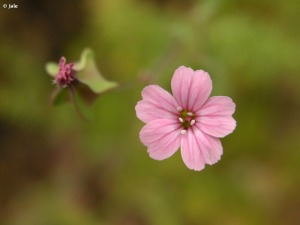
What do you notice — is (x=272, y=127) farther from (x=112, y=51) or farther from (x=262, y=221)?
(x=112, y=51)

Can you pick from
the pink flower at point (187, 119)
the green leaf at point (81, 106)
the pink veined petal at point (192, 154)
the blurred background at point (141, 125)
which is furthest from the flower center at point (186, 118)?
the blurred background at point (141, 125)

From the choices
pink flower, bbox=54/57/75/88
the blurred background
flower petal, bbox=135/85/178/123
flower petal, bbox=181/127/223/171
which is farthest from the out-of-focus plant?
the blurred background

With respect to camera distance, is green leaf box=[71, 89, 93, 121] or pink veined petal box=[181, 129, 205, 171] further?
green leaf box=[71, 89, 93, 121]

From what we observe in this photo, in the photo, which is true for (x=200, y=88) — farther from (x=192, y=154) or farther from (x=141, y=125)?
(x=141, y=125)

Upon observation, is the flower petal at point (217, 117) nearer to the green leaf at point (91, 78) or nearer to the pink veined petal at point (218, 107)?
the pink veined petal at point (218, 107)

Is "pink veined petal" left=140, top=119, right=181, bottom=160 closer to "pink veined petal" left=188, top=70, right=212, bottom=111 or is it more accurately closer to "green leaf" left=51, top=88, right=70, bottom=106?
"pink veined petal" left=188, top=70, right=212, bottom=111

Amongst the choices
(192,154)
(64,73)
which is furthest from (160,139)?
(64,73)

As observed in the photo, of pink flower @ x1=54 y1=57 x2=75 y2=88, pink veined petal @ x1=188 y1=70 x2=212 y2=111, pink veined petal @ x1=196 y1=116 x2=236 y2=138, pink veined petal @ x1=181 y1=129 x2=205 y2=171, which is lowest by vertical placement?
pink veined petal @ x1=181 y1=129 x2=205 y2=171

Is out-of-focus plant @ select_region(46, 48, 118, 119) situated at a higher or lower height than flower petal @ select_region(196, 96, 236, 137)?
higher
